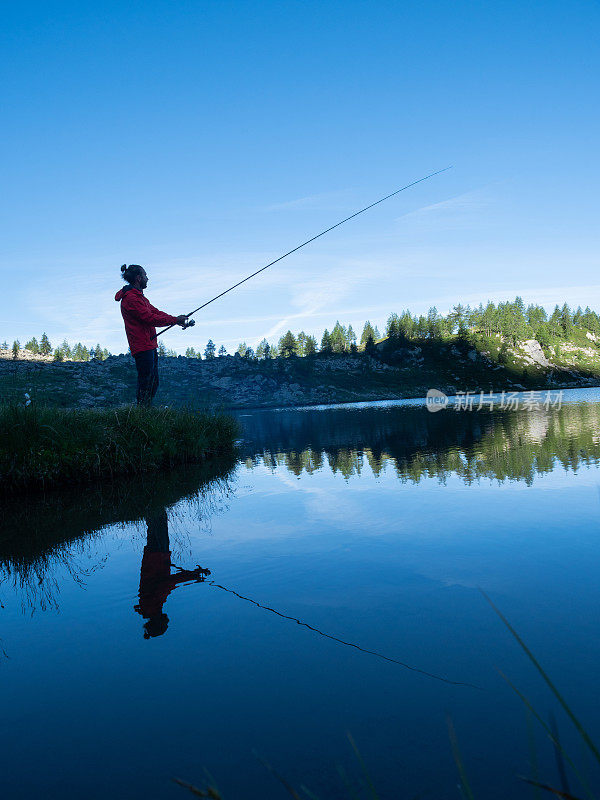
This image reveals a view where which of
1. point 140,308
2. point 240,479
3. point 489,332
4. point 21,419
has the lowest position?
point 240,479

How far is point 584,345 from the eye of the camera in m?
156

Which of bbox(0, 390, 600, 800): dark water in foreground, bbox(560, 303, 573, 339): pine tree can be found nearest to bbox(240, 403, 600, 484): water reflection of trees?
bbox(0, 390, 600, 800): dark water in foreground

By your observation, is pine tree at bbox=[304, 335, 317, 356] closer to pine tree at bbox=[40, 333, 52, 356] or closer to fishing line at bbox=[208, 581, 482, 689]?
pine tree at bbox=[40, 333, 52, 356]

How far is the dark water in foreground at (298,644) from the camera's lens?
2109mm

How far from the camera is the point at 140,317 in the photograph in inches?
445

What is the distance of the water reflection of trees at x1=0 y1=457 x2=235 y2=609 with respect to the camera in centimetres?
467

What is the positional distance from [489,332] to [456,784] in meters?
159

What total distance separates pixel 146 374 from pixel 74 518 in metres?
5.59

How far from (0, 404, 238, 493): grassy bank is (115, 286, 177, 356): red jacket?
4.82 ft

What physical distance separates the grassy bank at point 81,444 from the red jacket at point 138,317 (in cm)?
147

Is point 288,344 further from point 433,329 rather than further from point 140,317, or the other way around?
point 140,317

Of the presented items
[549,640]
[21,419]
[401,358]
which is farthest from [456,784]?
[401,358]

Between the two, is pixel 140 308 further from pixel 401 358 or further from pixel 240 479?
pixel 401 358

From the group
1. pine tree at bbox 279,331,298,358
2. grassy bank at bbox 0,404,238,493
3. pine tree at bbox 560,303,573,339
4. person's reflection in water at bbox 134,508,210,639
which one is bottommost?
person's reflection in water at bbox 134,508,210,639
